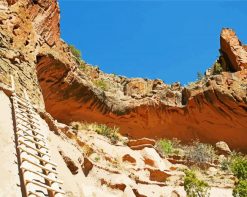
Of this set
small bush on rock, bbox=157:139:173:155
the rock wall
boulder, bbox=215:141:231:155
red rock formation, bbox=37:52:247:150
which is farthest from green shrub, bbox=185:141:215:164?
the rock wall

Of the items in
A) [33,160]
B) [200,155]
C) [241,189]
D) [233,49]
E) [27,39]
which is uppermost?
[233,49]

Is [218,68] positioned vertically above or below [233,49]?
below

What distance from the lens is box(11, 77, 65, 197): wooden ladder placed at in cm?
723

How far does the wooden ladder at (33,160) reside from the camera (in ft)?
23.7

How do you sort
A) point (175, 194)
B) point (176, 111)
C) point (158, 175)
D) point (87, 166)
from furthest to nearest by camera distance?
point (176, 111) → point (158, 175) → point (175, 194) → point (87, 166)

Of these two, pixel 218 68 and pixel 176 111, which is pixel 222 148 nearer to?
pixel 176 111

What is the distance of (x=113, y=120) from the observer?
29.2m

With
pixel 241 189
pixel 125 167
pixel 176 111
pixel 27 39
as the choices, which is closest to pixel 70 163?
pixel 241 189

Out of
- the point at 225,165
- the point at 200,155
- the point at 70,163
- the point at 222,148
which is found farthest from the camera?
the point at 222,148

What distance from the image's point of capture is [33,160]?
27.2ft

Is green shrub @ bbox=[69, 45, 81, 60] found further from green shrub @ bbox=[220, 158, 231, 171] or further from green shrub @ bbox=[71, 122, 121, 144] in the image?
green shrub @ bbox=[220, 158, 231, 171]

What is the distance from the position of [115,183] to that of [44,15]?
404 inches

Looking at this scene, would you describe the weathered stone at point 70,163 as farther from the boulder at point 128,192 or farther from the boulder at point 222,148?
the boulder at point 222,148

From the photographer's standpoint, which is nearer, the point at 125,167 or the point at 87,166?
the point at 87,166
